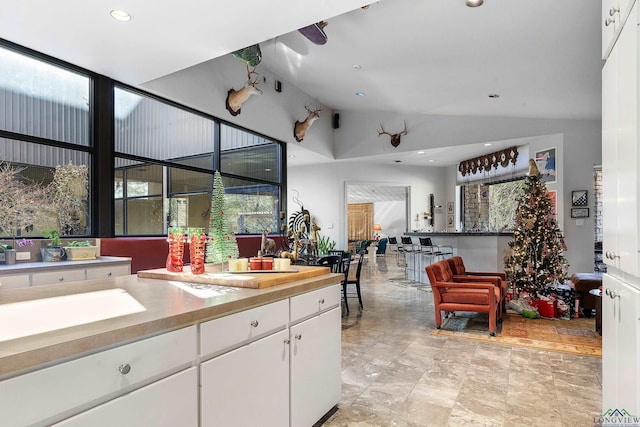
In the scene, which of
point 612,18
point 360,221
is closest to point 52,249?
point 612,18

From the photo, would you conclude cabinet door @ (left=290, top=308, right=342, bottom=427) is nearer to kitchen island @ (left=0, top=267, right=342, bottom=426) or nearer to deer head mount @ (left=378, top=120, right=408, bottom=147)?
kitchen island @ (left=0, top=267, right=342, bottom=426)

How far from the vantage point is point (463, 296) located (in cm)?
449

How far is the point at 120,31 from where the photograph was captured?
3234 mm

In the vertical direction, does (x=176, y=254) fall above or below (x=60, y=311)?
above

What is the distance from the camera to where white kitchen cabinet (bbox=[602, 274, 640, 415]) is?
4.92 feet

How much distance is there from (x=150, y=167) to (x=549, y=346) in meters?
4.92

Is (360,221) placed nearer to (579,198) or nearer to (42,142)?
(579,198)

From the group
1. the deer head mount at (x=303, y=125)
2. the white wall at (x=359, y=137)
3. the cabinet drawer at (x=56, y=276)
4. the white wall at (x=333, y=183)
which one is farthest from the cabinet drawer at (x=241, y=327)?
the white wall at (x=333, y=183)

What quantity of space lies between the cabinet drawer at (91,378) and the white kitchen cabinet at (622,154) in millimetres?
1740

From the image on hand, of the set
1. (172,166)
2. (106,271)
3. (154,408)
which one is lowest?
(154,408)

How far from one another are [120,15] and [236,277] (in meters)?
2.33

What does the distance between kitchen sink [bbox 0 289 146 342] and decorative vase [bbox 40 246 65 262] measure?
7.39 feet

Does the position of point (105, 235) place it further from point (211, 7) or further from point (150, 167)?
point (211, 7)

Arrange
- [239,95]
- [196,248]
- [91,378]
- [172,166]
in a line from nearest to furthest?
[91,378] → [196,248] → [172,166] → [239,95]
